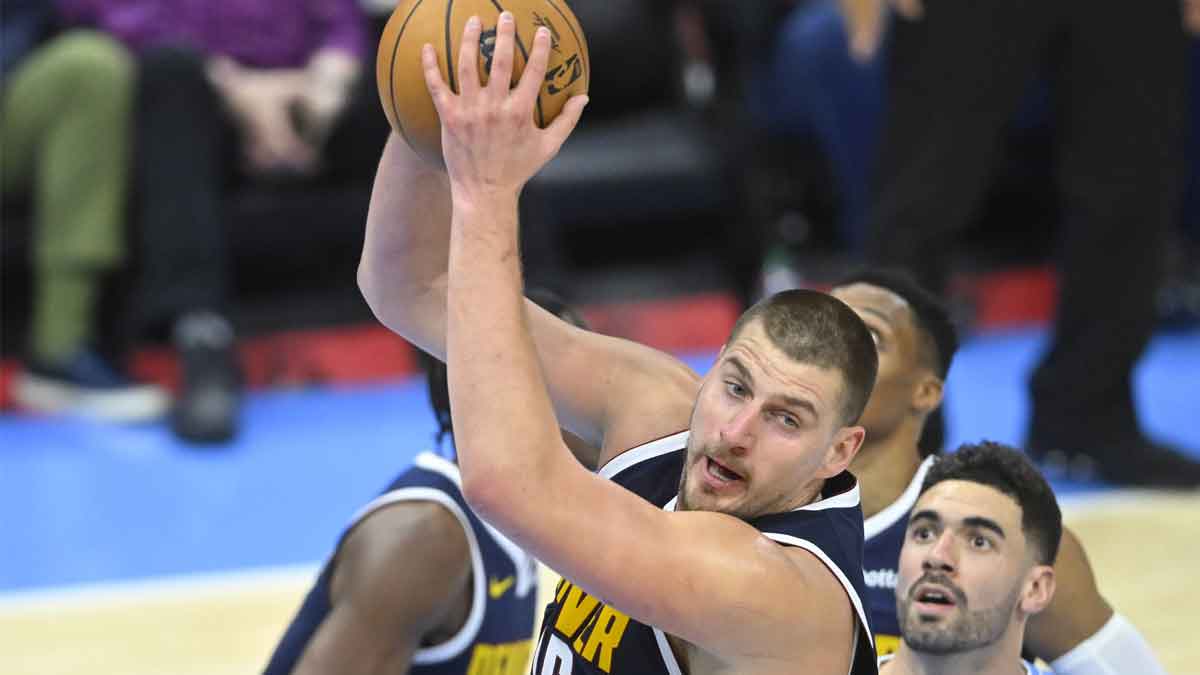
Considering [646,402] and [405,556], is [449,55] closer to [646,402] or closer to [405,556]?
[646,402]

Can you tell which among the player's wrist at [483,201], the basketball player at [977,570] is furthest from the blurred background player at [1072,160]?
the player's wrist at [483,201]

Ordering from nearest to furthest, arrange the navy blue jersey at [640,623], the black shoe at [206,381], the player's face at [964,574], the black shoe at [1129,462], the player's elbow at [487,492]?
the player's elbow at [487,492], the navy blue jersey at [640,623], the player's face at [964,574], the black shoe at [1129,462], the black shoe at [206,381]

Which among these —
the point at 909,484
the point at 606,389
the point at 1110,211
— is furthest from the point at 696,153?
the point at 606,389

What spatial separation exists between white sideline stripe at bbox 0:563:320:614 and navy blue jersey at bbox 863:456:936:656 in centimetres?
206

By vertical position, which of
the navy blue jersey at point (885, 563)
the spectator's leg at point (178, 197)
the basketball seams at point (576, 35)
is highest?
the basketball seams at point (576, 35)

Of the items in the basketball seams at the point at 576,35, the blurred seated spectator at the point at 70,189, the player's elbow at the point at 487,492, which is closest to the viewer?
the player's elbow at the point at 487,492

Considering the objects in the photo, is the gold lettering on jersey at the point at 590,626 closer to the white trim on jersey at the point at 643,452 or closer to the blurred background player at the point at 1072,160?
the white trim on jersey at the point at 643,452

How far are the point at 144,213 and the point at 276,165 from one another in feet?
1.72

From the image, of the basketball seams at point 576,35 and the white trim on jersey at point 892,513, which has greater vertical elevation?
the basketball seams at point 576,35

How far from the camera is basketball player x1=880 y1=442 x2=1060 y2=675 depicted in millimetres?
2701

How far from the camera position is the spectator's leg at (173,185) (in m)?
6.23

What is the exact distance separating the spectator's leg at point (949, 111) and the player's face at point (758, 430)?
2572 millimetres

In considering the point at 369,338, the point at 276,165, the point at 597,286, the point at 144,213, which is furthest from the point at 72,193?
the point at 597,286

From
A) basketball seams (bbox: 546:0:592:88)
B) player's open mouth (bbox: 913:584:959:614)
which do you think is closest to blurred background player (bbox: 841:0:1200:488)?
player's open mouth (bbox: 913:584:959:614)
